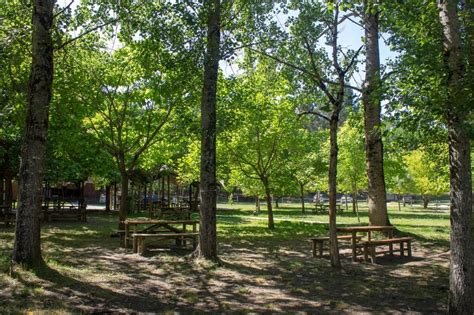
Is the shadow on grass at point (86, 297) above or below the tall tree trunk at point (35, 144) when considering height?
below

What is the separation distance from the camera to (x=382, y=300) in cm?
668

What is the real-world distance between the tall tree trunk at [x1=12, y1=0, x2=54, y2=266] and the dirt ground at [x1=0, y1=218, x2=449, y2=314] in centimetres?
52

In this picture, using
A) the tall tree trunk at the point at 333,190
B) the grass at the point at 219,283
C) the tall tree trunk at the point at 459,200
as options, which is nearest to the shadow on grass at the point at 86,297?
the grass at the point at 219,283

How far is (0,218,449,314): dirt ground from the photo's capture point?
619 centimetres

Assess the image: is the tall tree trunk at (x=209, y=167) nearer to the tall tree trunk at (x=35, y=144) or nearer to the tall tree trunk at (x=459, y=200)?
the tall tree trunk at (x=35, y=144)

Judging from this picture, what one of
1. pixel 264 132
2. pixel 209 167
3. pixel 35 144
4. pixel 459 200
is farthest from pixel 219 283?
pixel 264 132

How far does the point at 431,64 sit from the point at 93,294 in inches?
220

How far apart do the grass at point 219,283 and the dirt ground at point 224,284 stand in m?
0.01

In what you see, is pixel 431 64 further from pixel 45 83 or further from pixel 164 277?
pixel 45 83

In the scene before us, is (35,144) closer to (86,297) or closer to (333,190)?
(86,297)

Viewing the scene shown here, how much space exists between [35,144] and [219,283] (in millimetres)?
4013

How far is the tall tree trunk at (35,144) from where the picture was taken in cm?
766

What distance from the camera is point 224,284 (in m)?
7.70

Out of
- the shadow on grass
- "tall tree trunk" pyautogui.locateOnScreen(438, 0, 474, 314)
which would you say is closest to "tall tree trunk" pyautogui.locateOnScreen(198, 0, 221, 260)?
the shadow on grass
